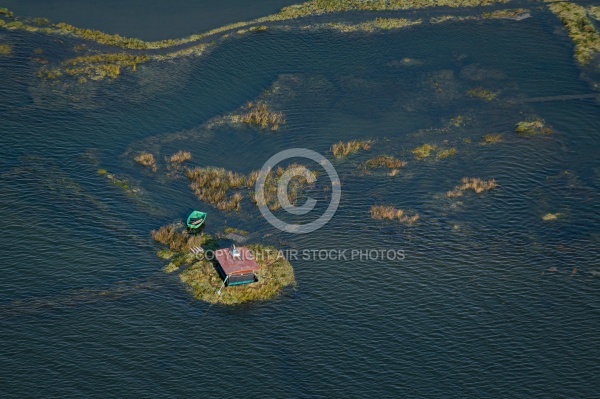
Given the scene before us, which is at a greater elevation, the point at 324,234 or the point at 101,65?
the point at 101,65

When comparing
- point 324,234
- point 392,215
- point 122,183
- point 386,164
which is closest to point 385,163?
point 386,164

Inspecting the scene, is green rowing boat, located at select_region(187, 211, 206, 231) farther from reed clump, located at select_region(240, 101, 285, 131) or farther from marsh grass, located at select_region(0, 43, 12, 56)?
marsh grass, located at select_region(0, 43, 12, 56)

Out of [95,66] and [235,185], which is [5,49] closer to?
[95,66]

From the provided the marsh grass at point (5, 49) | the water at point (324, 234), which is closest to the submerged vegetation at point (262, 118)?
the water at point (324, 234)

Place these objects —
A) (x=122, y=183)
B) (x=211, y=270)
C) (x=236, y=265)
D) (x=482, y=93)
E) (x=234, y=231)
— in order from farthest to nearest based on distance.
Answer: (x=482, y=93) → (x=122, y=183) → (x=234, y=231) → (x=211, y=270) → (x=236, y=265)

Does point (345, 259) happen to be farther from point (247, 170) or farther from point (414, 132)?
point (414, 132)

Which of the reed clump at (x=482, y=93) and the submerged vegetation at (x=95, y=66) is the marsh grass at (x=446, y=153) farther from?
the submerged vegetation at (x=95, y=66)

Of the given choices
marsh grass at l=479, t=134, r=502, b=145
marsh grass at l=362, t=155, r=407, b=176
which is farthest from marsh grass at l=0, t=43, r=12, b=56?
marsh grass at l=479, t=134, r=502, b=145
